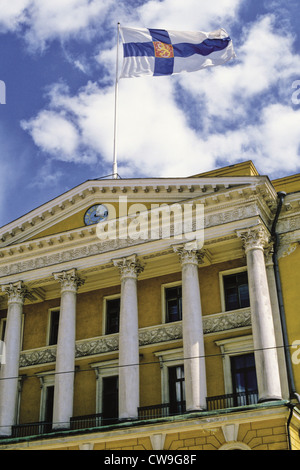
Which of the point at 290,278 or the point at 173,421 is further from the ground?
the point at 290,278

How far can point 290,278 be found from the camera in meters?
25.4

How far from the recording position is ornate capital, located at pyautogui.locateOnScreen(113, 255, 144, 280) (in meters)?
26.7

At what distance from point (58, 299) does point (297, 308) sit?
1108 cm

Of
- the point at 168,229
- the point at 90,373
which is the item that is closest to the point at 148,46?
the point at 168,229

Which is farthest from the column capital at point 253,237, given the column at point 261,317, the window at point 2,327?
the window at point 2,327

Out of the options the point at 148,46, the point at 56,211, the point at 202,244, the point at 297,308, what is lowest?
the point at 297,308

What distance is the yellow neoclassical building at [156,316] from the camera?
22.7 meters

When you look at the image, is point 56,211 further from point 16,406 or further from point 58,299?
point 16,406

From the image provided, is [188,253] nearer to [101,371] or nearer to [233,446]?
[101,371]

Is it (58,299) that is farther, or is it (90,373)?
(58,299)

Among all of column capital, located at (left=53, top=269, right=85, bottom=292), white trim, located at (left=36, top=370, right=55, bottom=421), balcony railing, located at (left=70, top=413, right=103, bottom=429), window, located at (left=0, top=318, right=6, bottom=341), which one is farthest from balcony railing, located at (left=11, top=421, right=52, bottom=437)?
column capital, located at (left=53, top=269, right=85, bottom=292)

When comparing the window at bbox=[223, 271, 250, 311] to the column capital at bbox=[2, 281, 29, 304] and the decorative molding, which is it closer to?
the decorative molding
